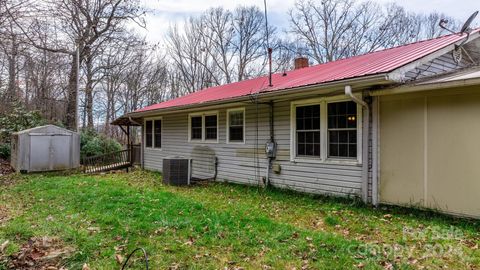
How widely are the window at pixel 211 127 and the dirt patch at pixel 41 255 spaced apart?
672 cm

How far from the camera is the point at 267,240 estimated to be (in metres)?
4.49

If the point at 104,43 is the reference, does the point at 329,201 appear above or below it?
below

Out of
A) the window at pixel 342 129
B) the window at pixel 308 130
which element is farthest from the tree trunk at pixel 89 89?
the window at pixel 342 129

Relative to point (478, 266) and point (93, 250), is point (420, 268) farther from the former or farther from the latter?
point (93, 250)

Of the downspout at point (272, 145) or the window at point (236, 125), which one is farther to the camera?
the window at point (236, 125)

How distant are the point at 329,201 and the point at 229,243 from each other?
10.6 ft

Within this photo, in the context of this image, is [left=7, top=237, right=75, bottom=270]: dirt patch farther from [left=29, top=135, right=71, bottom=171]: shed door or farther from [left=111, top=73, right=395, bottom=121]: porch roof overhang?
[left=29, top=135, right=71, bottom=171]: shed door

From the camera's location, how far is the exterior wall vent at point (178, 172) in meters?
9.68

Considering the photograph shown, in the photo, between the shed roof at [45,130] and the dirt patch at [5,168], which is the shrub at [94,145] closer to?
the shed roof at [45,130]

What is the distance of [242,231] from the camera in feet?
16.0

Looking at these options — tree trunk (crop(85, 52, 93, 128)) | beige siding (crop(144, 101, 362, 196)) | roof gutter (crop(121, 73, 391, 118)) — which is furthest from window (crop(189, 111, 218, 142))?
tree trunk (crop(85, 52, 93, 128))

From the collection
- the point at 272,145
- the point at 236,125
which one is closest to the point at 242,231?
the point at 272,145

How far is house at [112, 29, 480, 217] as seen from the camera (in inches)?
221

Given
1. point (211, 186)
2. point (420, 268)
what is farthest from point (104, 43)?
point (420, 268)
